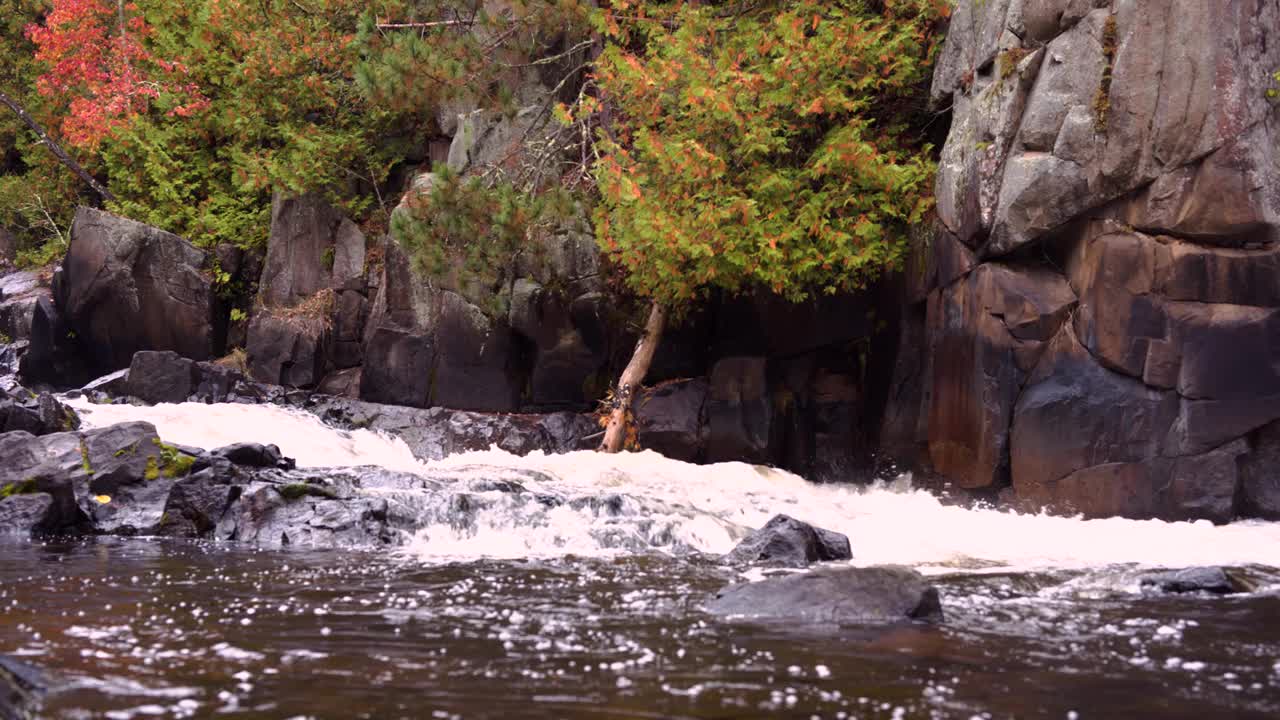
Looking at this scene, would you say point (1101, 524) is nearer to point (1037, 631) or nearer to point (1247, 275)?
point (1247, 275)

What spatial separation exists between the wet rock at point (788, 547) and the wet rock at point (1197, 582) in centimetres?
289

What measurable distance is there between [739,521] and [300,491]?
5.22m

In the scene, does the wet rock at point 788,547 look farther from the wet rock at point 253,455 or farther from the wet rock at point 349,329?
the wet rock at point 349,329

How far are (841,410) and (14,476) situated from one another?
12372 millimetres

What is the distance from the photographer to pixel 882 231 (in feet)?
54.6

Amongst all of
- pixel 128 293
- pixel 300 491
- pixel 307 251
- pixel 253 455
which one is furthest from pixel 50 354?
pixel 300 491

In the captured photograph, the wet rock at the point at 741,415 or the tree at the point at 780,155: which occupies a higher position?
the tree at the point at 780,155

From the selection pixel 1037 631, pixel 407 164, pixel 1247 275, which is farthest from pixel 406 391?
pixel 1037 631

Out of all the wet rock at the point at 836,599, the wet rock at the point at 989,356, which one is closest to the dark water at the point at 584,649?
the wet rock at the point at 836,599

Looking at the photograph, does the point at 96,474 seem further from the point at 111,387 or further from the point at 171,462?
the point at 111,387

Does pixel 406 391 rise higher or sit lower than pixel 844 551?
higher

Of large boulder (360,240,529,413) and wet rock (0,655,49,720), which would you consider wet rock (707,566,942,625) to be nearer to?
wet rock (0,655,49,720)

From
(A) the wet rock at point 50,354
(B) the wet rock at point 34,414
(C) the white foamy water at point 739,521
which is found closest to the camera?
(C) the white foamy water at point 739,521

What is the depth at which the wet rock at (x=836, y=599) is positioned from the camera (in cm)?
716
